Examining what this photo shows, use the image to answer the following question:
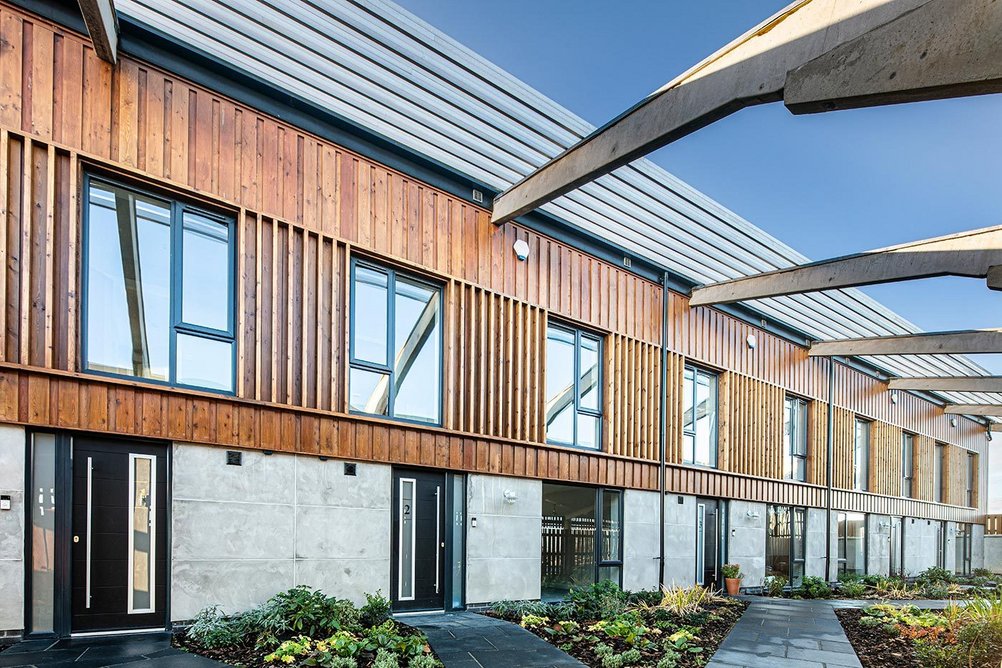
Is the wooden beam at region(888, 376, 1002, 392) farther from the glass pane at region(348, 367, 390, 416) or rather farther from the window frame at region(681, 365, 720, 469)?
the glass pane at region(348, 367, 390, 416)

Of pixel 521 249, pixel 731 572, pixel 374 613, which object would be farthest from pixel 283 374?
pixel 731 572

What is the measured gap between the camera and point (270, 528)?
21.7ft

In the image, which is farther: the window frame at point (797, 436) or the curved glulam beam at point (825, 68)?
the window frame at point (797, 436)

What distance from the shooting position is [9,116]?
5402 mm

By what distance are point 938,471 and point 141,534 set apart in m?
22.8

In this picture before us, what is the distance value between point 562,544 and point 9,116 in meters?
7.92

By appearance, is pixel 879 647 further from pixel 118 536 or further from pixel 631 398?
pixel 118 536

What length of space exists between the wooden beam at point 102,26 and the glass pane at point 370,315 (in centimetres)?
302

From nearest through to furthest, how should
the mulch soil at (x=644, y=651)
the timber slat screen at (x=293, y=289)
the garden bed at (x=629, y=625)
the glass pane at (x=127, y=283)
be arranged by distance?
the timber slat screen at (x=293, y=289)
the glass pane at (x=127, y=283)
the mulch soil at (x=644, y=651)
the garden bed at (x=629, y=625)

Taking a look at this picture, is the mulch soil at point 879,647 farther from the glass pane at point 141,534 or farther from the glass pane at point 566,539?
the glass pane at point 141,534

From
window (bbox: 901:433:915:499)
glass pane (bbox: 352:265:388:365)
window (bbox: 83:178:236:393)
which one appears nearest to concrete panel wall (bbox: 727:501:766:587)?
window (bbox: 901:433:915:499)

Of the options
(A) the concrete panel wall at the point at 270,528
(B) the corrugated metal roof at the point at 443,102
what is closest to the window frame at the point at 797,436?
(B) the corrugated metal roof at the point at 443,102

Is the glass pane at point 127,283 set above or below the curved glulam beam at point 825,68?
below

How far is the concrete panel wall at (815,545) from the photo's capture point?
15.1 m
